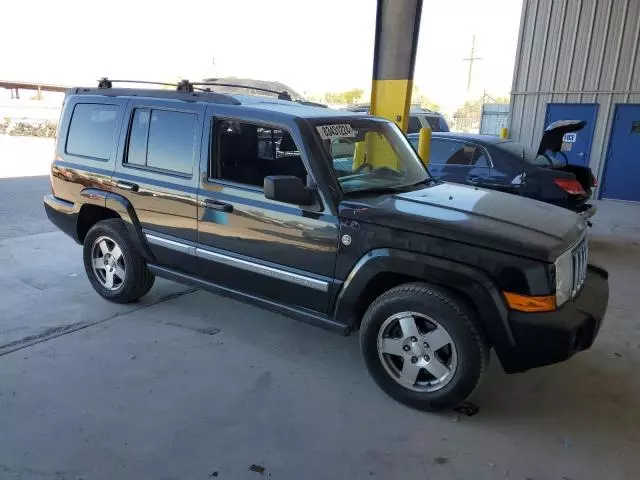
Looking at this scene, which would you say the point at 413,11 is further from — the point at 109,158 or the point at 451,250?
the point at 451,250

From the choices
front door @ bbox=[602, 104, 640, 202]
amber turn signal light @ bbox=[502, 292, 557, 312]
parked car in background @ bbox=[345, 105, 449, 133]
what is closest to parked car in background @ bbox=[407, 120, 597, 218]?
amber turn signal light @ bbox=[502, 292, 557, 312]

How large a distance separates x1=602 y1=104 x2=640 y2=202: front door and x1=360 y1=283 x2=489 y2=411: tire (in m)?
11.1

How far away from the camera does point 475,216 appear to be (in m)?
3.02

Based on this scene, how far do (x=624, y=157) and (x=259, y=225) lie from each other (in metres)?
11.4

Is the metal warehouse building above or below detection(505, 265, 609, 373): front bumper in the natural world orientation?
above

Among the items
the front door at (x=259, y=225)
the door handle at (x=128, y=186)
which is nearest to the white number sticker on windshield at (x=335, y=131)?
the front door at (x=259, y=225)

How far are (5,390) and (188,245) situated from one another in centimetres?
150

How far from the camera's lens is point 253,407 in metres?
3.05

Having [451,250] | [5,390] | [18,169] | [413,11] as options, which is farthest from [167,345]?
[18,169]

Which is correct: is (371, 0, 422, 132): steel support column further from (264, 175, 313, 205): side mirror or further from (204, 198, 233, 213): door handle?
(264, 175, 313, 205): side mirror

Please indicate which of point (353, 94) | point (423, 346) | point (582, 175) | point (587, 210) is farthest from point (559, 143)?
point (353, 94)

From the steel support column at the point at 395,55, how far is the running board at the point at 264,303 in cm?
415

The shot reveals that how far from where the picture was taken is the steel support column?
21.8 ft

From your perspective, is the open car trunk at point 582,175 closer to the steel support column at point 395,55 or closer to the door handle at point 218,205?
the steel support column at point 395,55
